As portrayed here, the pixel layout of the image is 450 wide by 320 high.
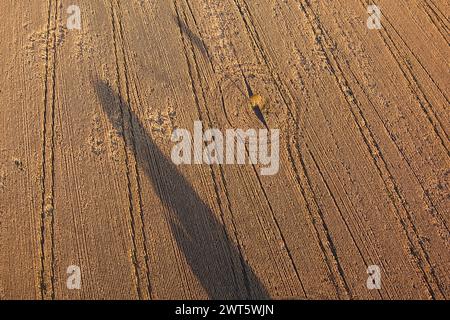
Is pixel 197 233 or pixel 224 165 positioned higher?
pixel 224 165

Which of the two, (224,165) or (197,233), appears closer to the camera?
(197,233)

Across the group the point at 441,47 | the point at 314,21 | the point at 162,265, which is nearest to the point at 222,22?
the point at 314,21

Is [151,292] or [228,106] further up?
[228,106]

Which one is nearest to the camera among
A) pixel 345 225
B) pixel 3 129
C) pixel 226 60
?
pixel 345 225

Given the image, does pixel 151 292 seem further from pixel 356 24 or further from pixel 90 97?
pixel 356 24
